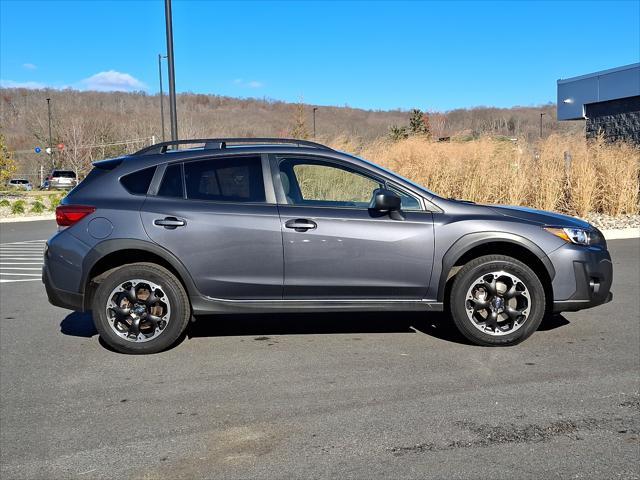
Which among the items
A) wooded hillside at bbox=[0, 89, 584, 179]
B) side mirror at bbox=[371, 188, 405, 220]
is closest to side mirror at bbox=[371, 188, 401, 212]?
side mirror at bbox=[371, 188, 405, 220]

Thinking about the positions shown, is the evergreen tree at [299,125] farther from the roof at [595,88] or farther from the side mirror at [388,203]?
the side mirror at [388,203]

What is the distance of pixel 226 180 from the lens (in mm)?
5578

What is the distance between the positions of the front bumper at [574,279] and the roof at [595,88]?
22047 mm

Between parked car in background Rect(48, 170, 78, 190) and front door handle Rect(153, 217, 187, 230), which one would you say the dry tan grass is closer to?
front door handle Rect(153, 217, 187, 230)

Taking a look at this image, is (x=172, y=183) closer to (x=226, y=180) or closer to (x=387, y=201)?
(x=226, y=180)

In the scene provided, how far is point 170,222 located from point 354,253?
151 centimetres

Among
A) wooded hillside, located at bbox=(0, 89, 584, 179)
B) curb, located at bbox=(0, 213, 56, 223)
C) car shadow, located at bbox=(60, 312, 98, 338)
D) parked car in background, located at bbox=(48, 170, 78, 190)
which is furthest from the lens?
wooded hillside, located at bbox=(0, 89, 584, 179)

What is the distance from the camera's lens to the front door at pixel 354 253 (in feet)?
17.5

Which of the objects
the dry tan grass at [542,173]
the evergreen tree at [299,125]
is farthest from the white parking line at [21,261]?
the evergreen tree at [299,125]

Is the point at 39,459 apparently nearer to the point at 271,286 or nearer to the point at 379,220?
the point at 271,286

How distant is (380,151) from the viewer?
18.6 meters

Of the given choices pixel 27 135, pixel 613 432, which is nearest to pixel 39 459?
pixel 613 432

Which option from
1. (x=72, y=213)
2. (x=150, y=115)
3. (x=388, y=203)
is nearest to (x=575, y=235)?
(x=388, y=203)

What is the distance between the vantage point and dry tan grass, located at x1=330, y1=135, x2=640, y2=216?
15766mm
